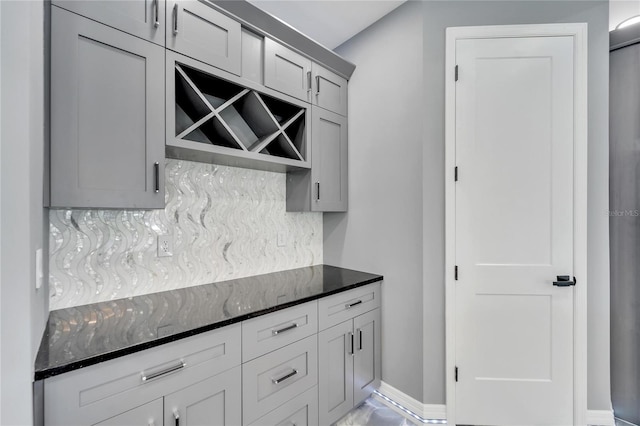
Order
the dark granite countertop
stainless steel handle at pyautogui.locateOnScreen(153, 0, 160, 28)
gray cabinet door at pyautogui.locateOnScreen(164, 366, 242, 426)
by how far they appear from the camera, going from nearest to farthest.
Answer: the dark granite countertop
gray cabinet door at pyautogui.locateOnScreen(164, 366, 242, 426)
stainless steel handle at pyautogui.locateOnScreen(153, 0, 160, 28)

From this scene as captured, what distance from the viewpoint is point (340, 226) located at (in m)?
2.51

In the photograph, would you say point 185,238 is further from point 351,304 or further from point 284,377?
point 351,304

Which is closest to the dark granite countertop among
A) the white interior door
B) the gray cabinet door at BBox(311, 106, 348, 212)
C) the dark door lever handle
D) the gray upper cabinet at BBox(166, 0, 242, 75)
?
the gray cabinet door at BBox(311, 106, 348, 212)

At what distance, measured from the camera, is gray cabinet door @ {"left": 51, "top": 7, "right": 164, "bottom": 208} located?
117 cm

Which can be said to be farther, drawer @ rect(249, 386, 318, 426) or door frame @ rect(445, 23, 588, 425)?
door frame @ rect(445, 23, 588, 425)

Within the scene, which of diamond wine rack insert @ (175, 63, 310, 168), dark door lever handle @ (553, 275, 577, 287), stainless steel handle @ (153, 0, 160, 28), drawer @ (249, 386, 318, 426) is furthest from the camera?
dark door lever handle @ (553, 275, 577, 287)

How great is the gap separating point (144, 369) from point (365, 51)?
7.94 feet

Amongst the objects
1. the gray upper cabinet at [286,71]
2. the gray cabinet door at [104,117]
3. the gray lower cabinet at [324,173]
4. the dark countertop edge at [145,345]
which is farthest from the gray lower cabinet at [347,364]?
the gray upper cabinet at [286,71]

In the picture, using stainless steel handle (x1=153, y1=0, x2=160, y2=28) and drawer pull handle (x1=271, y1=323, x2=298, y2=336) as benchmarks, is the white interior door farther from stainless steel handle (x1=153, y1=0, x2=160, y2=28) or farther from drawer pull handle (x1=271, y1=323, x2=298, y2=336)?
stainless steel handle (x1=153, y1=0, x2=160, y2=28)

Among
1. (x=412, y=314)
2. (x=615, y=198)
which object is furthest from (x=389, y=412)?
(x=615, y=198)

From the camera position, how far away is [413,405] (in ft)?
6.53

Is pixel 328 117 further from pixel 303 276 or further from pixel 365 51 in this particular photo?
pixel 303 276

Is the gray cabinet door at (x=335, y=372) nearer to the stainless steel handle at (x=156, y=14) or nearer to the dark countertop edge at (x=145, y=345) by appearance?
the dark countertop edge at (x=145, y=345)

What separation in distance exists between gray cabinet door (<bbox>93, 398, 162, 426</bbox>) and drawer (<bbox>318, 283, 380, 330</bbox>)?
0.88 m
